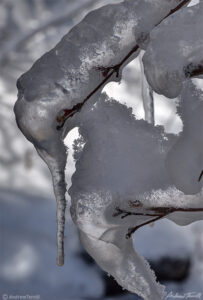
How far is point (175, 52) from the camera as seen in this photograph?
15.4 inches

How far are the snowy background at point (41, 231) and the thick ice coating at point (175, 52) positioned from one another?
3.97 ft

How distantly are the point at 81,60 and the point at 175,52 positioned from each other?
10 cm

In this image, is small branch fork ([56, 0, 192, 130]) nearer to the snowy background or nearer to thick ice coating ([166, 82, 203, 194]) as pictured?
thick ice coating ([166, 82, 203, 194])

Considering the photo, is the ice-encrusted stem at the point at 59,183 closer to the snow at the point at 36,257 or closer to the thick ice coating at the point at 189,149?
the thick ice coating at the point at 189,149

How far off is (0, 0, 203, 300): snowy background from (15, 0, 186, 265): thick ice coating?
44.6 inches

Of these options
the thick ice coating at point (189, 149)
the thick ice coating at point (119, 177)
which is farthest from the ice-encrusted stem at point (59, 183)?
the thick ice coating at point (189, 149)

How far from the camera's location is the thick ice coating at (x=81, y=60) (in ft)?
1.43

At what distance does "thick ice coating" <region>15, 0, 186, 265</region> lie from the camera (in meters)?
0.44

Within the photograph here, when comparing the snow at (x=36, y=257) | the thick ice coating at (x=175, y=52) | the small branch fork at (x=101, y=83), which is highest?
the thick ice coating at (x=175, y=52)

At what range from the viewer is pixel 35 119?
1.45 ft

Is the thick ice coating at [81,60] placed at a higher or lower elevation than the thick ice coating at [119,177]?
higher

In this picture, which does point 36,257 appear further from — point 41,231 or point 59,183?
point 59,183

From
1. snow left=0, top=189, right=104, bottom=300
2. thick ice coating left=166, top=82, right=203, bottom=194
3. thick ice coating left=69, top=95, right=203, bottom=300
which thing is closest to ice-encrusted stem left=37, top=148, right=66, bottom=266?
thick ice coating left=69, top=95, right=203, bottom=300

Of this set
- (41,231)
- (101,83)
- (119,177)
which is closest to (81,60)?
(101,83)
